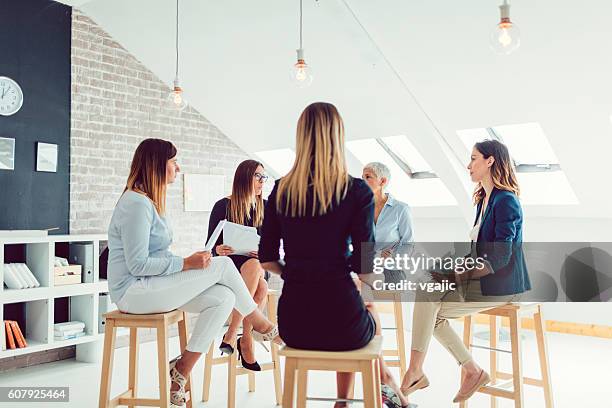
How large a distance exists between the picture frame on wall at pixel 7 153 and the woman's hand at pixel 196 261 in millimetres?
2411

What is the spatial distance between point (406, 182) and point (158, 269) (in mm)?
4364

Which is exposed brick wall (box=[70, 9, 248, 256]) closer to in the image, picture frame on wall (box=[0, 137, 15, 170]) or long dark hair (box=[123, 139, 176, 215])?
picture frame on wall (box=[0, 137, 15, 170])

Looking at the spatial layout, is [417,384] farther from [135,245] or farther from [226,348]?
[135,245]

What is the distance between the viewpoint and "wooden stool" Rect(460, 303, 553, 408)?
292cm

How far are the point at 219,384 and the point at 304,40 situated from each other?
275 centimetres

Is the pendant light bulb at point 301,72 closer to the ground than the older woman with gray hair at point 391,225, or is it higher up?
higher up

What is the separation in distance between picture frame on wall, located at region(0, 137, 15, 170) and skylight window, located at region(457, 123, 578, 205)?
12.4ft

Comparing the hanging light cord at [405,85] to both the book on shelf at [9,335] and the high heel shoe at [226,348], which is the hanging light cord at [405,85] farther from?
the book on shelf at [9,335]

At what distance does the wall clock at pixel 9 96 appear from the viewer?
4484mm

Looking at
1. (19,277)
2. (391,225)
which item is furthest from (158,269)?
(19,277)

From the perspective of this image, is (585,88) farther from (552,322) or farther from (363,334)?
(363,334)

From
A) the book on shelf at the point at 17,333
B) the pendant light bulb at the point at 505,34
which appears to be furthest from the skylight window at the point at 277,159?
the pendant light bulb at the point at 505,34

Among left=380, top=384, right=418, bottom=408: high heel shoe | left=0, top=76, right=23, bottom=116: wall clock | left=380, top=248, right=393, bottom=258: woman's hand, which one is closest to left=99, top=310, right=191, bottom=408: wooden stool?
left=380, top=384, right=418, bottom=408: high heel shoe

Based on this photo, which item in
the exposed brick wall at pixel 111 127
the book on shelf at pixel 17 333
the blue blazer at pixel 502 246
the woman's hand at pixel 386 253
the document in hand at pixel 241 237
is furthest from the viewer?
the exposed brick wall at pixel 111 127
